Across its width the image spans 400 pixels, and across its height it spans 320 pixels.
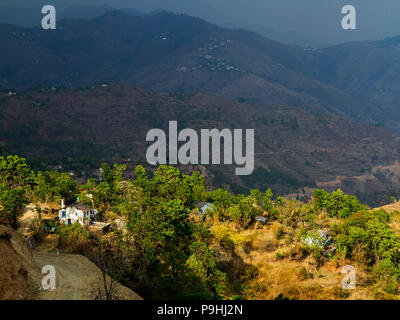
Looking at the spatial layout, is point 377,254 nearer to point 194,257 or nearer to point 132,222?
point 194,257

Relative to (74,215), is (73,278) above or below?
below

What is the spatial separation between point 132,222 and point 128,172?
354 feet

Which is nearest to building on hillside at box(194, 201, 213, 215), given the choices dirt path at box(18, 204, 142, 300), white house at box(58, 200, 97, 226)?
white house at box(58, 200, 97, 226)

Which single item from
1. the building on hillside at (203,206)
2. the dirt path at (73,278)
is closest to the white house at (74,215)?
the dirt path at (73,278)

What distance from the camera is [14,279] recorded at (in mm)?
19734

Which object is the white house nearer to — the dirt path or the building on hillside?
the dirt path

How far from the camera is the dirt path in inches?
833

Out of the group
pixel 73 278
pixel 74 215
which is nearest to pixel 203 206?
pixel 74 215

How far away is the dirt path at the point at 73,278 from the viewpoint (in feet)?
69.4

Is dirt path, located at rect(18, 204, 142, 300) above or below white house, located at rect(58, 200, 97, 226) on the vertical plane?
below

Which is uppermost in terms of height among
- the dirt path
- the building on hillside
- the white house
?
the white house

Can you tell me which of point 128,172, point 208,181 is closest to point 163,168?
point 128,172

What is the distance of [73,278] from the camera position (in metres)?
23.0

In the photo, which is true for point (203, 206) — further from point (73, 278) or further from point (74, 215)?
point (73, 278)
